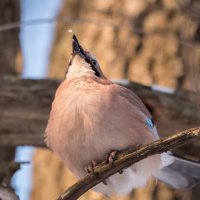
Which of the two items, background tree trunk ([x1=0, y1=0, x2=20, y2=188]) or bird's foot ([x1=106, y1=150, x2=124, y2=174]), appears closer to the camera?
bird's foot ([x1=106, y1=150, x2=124, y2=174])

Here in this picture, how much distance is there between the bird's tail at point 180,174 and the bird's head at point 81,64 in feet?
2.18

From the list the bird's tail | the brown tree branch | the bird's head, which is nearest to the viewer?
the brown tree branch

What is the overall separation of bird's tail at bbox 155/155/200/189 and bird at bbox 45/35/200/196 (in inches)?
8.5

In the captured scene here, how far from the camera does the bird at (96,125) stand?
3314mm

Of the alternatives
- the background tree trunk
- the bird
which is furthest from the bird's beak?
the background tree trunk

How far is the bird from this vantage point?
3.31m

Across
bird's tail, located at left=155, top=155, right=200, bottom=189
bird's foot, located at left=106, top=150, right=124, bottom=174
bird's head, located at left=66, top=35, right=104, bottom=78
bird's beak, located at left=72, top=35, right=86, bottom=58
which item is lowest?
bird's tail, located at left=155, top=155, right=200, bottom=189

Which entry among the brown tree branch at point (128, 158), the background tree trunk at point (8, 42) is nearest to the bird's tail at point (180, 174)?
the brown tree branch at point (128, 158)

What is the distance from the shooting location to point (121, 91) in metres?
3.55

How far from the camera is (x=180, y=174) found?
3996 mm

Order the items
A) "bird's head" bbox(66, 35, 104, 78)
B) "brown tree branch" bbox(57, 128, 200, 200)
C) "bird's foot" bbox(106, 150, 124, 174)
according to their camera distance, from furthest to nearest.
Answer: "bird's head" bbox(66, 35, 104, 78)
"bird's foot" bbox(106, 150, 124, 174)
"brown tree branch" bbox(57, 128, 200, 200)

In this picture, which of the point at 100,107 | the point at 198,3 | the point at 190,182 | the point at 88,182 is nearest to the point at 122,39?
the point at 198,3

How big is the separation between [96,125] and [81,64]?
0.60 m

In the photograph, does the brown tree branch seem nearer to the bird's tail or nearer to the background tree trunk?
the bird's tail
